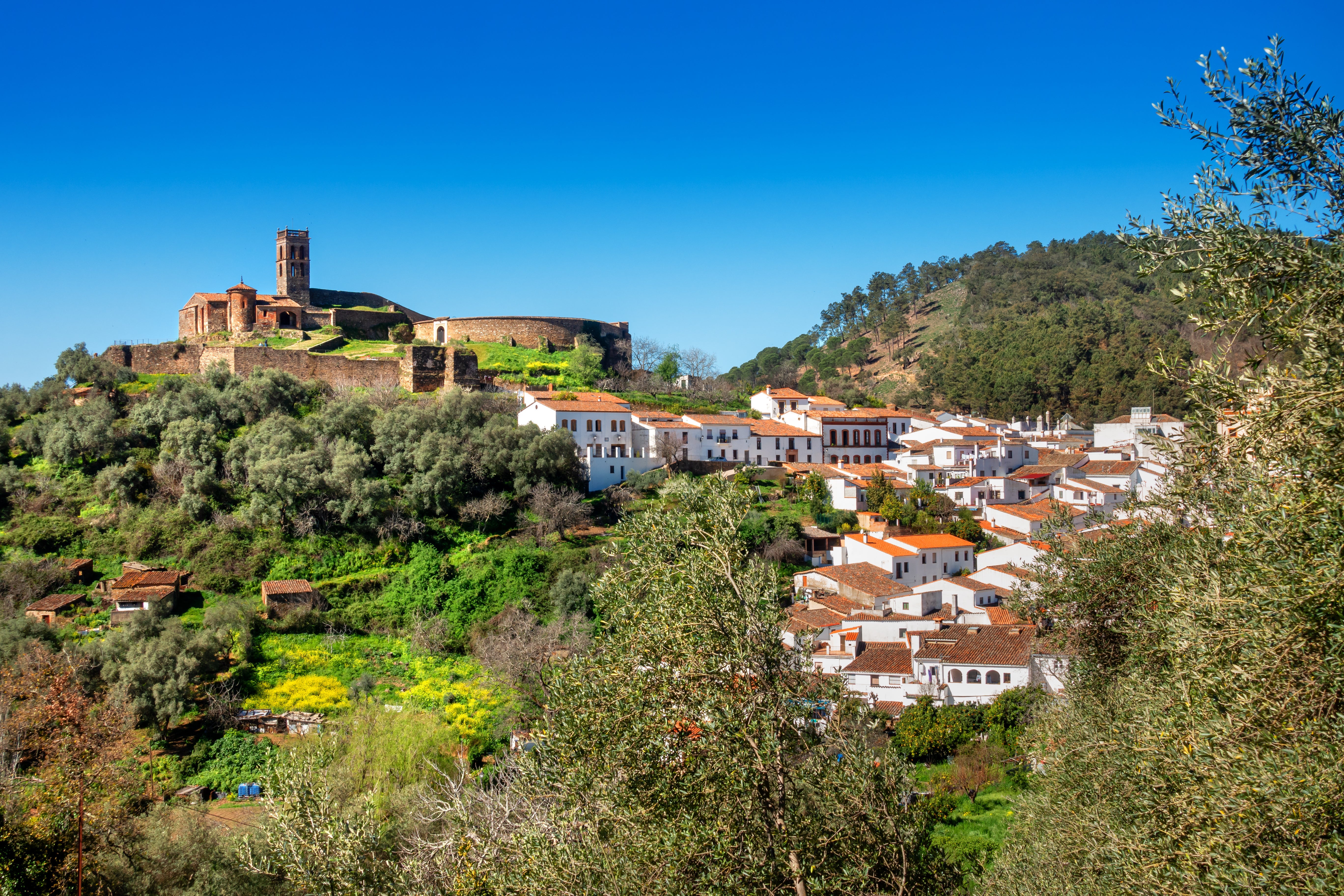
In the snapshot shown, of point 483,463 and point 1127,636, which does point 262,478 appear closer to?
point 483,463

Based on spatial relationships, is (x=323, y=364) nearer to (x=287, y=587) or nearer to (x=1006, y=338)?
(x=287, y=587)

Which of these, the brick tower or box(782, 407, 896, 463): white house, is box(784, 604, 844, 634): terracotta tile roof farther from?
the brick tower

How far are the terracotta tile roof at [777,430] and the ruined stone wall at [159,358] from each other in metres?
26.2

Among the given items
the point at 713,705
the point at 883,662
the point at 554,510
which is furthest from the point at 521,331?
the point at 713,705

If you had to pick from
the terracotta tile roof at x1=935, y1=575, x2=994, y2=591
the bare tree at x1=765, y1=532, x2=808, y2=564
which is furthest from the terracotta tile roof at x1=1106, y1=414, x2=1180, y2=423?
the bare tree at x1=765, y1=532, x2=808, y2=564

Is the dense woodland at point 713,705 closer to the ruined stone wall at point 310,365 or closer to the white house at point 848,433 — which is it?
the ruined stone wall at point 310,365

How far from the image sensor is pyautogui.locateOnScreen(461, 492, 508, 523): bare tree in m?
33.5

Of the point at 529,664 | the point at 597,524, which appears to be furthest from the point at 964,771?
the point at 597,524

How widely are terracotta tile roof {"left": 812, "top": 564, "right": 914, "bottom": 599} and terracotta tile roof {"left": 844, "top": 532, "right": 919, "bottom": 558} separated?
0.13m

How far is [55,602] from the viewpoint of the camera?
2742 cm

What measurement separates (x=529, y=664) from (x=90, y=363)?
27774 mm

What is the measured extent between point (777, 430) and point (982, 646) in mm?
20734

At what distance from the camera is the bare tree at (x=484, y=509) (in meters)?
33.5

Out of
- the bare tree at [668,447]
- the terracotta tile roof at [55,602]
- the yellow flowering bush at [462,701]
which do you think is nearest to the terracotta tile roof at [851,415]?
the bare tree at [668,447]
